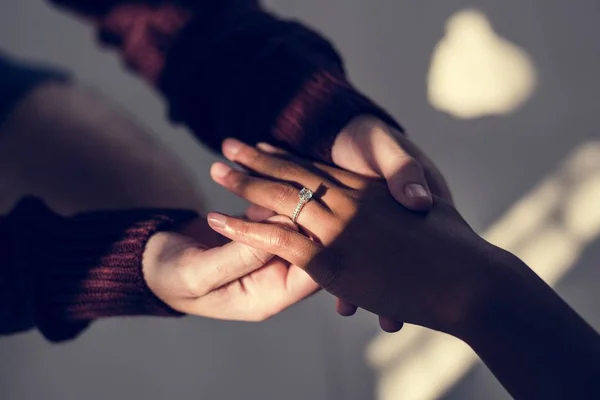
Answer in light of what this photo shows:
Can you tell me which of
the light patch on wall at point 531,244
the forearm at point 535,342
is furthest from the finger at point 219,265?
the light patch on wall at point 531,244

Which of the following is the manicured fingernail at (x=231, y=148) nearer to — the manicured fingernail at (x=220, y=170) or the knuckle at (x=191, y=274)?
the manicured fingernail at (x=220, y=170)

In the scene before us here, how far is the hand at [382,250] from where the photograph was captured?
0.61 metres

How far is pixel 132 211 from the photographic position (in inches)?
29.1

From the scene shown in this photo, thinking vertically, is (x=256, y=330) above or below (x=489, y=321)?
below

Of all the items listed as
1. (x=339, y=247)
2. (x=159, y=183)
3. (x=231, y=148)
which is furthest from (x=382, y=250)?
(x=159, y=183)

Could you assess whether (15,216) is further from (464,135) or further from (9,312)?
(464,135)

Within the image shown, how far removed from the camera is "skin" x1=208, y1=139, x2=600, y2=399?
0.56 m

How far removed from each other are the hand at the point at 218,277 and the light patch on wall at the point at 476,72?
22.0 inches

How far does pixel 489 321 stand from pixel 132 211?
0.47m

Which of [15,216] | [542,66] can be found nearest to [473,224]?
[542,66]

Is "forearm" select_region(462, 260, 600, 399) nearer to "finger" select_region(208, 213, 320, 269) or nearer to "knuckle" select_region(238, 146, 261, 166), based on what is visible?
"finger" select_region(208, 213, 320, 269)

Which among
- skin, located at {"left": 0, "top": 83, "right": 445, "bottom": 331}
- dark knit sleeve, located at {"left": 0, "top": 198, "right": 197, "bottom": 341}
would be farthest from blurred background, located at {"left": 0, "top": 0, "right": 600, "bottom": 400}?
dark knit sleeve, located at {"left": 0, "top": 198, "right": 197, "bottom": 341}

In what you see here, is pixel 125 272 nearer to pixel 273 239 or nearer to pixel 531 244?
pixel 273 239

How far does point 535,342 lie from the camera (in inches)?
22.1
